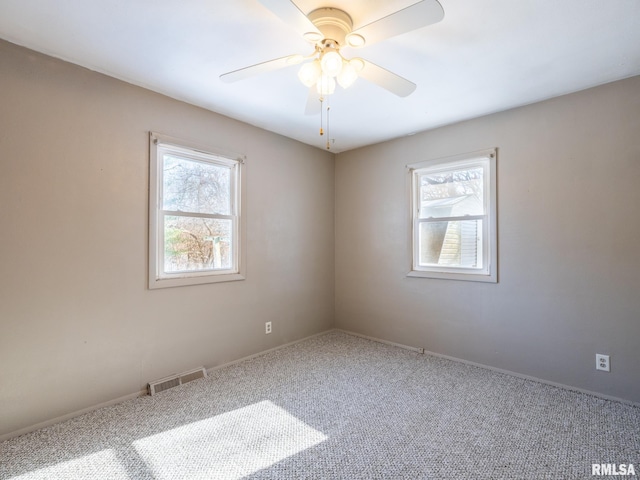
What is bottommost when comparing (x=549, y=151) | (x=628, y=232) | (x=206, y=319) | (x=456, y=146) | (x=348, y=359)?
(x=348, y=359)

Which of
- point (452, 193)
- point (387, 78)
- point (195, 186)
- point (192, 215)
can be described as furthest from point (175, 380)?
point (452, 193)

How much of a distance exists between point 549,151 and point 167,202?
3.31 metres

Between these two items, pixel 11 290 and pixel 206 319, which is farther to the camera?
pixel 206 319

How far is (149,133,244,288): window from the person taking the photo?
8.77ft

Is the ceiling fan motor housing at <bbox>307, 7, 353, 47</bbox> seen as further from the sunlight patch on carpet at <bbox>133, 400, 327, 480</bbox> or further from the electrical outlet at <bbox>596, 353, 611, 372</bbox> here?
the electrical outlet at <bbox>596, 353, 611, 372</bbox>

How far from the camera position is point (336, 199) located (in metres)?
4.37

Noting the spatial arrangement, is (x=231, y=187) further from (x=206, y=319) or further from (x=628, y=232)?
(x=628, y=232)

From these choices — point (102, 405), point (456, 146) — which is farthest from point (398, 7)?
point (102, 405)

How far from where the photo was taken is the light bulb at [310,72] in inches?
68.6

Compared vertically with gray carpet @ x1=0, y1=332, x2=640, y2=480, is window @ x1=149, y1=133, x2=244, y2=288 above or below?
above

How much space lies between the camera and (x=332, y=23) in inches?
67.7

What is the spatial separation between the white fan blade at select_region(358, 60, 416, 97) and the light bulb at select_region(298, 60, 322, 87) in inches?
10.5

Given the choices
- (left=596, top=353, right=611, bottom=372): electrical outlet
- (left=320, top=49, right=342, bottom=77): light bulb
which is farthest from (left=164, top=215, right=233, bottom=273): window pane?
(left=596, top=353, right=611, bottom=372): electrical outlet

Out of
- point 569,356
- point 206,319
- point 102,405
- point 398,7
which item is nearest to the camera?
point 398,7
